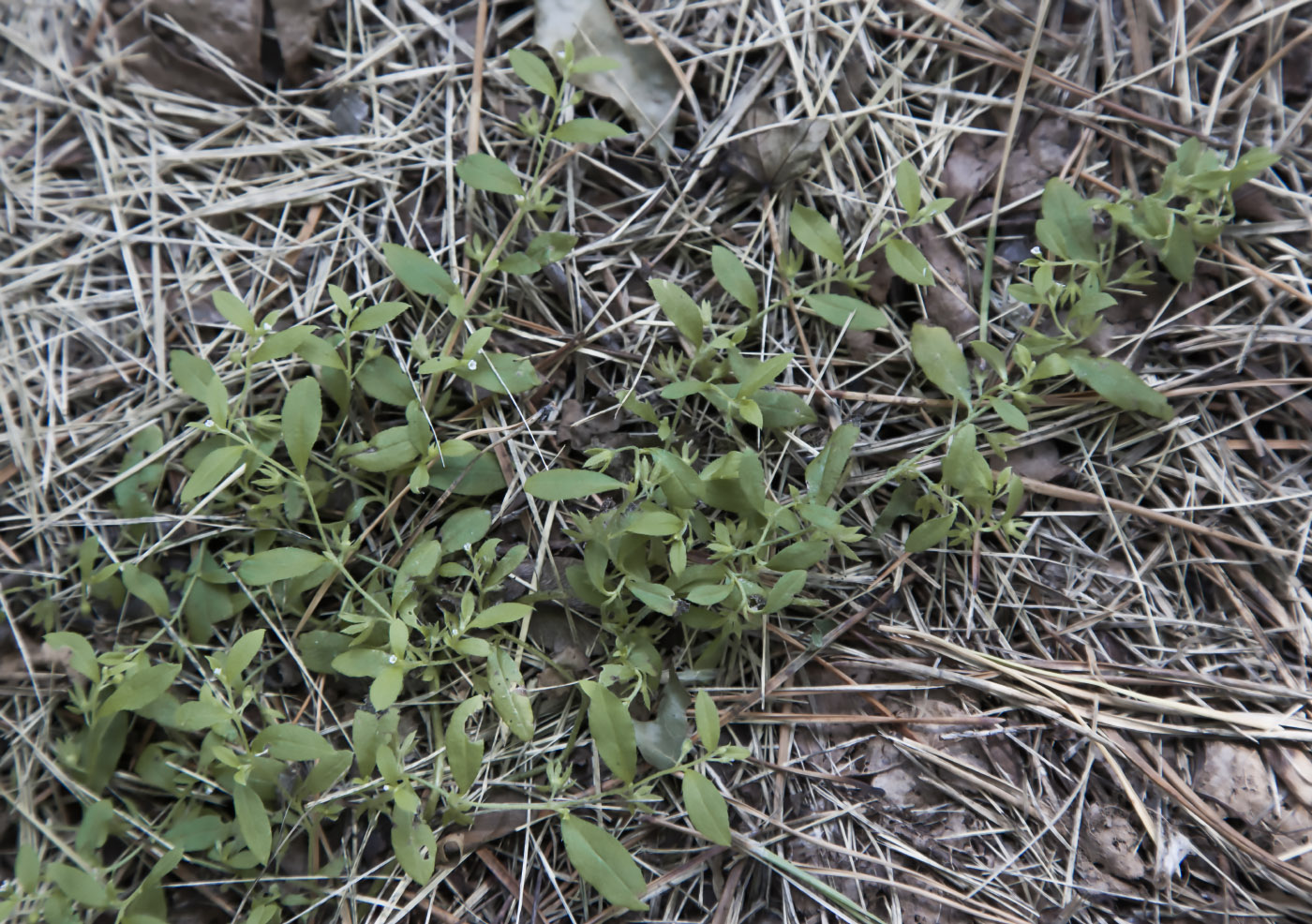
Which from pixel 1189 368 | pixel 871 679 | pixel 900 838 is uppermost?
pixel 1189 368

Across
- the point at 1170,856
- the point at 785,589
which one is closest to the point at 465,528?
the point at 785,589

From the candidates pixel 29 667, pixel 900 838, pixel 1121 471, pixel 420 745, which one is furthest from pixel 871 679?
pixel 29 667

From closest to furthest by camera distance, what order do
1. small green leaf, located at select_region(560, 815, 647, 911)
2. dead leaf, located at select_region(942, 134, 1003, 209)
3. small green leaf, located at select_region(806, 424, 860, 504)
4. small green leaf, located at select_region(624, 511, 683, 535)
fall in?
small green leaf, located at select_region(560, 815, 647, 911) < small green leaf, located at select_region(624, 511, 683, 535) < small green leaf, located at select_region(806, 424, 860, 504) < dead leaf, located at select_region(942, 134, 1003, 209)

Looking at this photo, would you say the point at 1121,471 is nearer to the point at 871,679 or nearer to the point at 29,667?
the point at 871,679

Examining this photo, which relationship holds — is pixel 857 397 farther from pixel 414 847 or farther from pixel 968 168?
pixel 414 847

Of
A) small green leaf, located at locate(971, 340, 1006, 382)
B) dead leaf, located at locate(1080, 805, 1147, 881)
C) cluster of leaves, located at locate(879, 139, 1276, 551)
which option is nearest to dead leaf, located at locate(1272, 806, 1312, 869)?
dead leaf, located at locate(1080, 805, 1147, 881)

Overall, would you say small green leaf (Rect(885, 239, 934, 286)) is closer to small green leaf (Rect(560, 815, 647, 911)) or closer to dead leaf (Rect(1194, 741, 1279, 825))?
dead leaf (Rect(1194, 741, 1279, 825))

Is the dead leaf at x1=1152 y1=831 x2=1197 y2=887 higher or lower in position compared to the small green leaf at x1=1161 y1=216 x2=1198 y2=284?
lower
